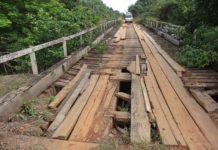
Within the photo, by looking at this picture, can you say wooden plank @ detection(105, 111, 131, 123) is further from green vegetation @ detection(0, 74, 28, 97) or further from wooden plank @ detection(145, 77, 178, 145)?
green vegetation @ detection(0, 74, 28, 97)

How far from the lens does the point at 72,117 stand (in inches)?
160

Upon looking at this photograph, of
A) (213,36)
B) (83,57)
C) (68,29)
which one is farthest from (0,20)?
(213,36)

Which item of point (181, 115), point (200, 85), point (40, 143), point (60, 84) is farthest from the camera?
point (60, 84)

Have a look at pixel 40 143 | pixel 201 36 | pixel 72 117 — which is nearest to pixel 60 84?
pixel 72 117

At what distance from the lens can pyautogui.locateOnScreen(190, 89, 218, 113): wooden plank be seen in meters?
4.49

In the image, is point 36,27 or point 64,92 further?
point 36,27

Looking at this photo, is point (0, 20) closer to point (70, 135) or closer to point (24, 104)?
point (24, 104)

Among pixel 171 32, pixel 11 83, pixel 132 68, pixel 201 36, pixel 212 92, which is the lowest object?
pixel 212 92

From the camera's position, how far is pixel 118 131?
12.8 feet

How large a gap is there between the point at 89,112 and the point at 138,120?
895mm

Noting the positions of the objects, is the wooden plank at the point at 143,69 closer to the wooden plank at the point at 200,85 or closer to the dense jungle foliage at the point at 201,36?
the wooden plank at the point at 200,85

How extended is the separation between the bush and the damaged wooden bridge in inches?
18.6

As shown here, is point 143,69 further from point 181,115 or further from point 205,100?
point 181,115

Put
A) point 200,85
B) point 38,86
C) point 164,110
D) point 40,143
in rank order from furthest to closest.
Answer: point 200,85, point 38,86, point 164,110, point 40,143
